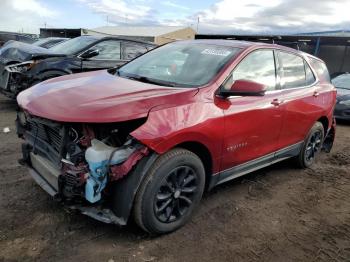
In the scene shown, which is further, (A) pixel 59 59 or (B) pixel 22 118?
(A) pixel 59 59

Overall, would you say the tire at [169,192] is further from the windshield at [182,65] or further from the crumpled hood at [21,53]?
the crumpled hood at [21,53]

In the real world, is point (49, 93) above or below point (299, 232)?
above

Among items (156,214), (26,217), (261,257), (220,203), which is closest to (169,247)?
(156,214)

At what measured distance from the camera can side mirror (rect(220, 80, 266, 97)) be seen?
A: 12.0 ft

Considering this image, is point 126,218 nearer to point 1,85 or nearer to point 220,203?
point 220,203

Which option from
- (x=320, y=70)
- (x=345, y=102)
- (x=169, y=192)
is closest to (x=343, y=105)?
(x=345, y=102)

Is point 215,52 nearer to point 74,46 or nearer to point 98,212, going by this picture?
point 98,212

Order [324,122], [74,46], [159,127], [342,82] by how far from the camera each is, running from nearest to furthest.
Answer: [159,127]
[324,122]
[74,46]
[342,82]

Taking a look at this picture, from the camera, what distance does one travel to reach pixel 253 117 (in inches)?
158

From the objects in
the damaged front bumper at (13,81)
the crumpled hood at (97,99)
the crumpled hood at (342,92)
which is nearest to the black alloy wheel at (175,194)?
the crumpled hood at (97,99)

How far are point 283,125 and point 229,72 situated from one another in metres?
1.19

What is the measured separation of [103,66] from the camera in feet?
27.9

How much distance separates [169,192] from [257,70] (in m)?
1.83

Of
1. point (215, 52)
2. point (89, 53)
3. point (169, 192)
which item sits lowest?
point (169, 192)
